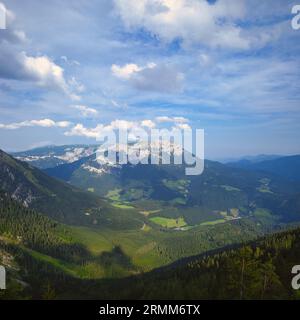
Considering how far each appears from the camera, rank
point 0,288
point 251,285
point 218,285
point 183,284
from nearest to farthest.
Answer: point 251,285 < point 0,288 < point 218,285 < point 183,284
